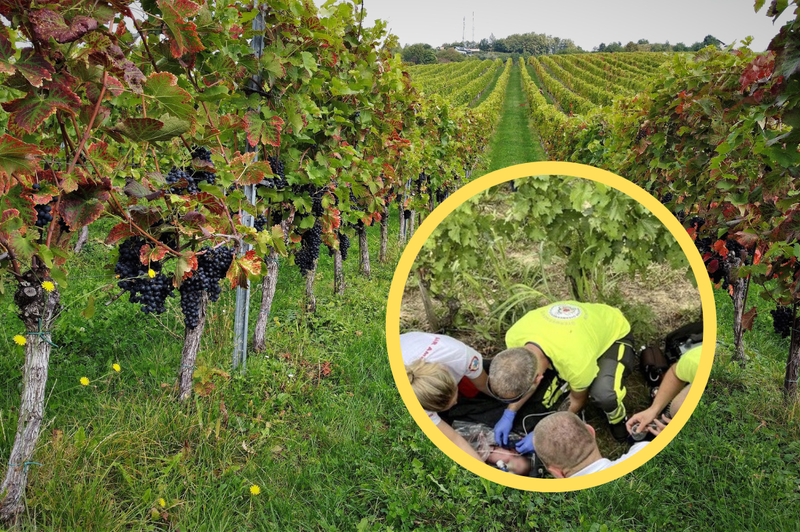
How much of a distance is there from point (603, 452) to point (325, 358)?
290cm

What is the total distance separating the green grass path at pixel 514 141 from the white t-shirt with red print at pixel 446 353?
9512 mm

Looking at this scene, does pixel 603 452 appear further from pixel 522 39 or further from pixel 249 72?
pixel 522 39

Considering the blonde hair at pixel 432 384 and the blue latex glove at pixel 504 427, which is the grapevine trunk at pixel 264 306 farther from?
the blue latex glove at pixel 504 427

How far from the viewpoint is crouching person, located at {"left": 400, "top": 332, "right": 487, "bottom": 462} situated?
138 centimetres

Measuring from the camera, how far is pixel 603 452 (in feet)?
4.94

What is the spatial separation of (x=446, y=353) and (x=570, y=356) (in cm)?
32

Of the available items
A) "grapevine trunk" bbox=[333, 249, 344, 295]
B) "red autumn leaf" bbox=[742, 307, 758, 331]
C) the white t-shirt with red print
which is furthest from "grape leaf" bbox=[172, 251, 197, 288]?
"grapevine trunk" bbox=[333, 249, 344, 295]

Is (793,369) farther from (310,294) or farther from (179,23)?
(179,23)

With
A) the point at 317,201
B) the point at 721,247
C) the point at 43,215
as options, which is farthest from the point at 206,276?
the point at 721,247

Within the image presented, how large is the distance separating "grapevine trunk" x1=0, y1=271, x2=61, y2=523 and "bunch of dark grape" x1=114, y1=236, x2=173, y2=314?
32 cm

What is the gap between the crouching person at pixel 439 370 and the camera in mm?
1376

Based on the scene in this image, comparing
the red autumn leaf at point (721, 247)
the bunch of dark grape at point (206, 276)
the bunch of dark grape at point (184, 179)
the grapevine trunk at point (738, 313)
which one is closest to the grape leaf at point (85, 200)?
the bunch of dark grape at point (184, 179)

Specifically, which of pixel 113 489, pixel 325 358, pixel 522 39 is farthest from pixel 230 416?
pixel 522 39

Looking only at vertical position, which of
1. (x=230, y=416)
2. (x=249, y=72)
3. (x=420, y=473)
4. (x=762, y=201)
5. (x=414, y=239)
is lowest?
(x=420, y=473)
